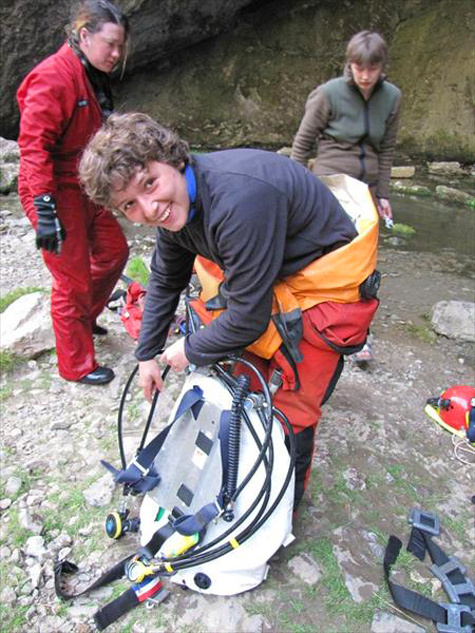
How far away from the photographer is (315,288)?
1858 millimetres

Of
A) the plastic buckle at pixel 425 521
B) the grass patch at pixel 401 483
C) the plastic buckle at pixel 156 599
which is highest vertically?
the plastic buckle at pixel 156 599

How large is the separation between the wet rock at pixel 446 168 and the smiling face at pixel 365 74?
6.97 m

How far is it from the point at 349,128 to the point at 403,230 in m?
3.63

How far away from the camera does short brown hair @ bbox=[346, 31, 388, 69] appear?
9.38 feet

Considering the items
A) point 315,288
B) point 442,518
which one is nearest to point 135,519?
point 315,288

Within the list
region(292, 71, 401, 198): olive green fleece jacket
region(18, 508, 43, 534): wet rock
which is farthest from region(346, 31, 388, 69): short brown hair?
region(18, 508, 43, 534): wet rock

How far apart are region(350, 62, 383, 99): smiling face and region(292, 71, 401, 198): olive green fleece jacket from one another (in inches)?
2.2

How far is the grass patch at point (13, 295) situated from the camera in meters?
3.85

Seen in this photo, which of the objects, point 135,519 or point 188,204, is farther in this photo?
point 135,519

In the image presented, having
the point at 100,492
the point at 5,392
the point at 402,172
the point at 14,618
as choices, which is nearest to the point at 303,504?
the point at 100,492

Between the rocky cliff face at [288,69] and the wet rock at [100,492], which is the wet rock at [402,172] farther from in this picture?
the wet rock at [100,492]

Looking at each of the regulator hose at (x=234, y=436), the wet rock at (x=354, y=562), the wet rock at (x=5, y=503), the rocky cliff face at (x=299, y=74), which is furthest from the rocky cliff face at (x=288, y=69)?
the wet rock at (x=354, y=562)

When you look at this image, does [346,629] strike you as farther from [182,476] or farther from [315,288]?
[315,288]

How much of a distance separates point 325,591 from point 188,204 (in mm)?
1506
